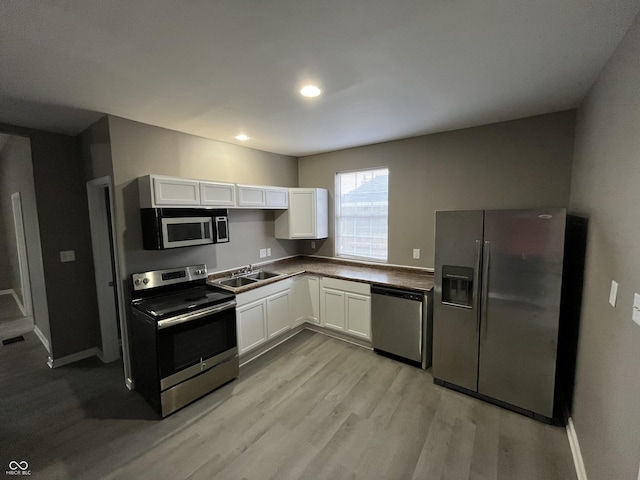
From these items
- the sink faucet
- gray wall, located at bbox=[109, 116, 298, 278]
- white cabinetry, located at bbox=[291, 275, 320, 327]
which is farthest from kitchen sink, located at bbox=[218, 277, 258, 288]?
white cabinetry, located at bbox=[291, 275, 320, 327]

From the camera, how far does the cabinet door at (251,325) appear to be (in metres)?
2.91

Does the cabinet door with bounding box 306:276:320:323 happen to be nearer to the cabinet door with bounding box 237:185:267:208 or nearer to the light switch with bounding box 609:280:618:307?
the cabinet door with bounding box 237:185:267:208

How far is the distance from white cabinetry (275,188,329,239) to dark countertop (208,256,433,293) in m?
0.47

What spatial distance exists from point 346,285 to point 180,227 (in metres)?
1.98

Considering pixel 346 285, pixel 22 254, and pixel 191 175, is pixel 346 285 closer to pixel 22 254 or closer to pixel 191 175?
pixel 191 175

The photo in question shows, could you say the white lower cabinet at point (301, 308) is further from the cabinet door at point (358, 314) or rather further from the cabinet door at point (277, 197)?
the cabinet door at point (277, 197)

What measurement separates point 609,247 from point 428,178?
203 cm

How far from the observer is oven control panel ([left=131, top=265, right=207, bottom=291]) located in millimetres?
2609

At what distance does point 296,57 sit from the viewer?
5.32 ft

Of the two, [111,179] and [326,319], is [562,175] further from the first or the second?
[111,179]

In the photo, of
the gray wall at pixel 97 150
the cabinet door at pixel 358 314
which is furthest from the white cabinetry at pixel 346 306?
the gray wall at pixel 97 150

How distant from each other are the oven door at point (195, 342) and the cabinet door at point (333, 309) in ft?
4.18

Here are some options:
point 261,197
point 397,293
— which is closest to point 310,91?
point 261,197

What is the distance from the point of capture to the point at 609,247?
1551 mm
